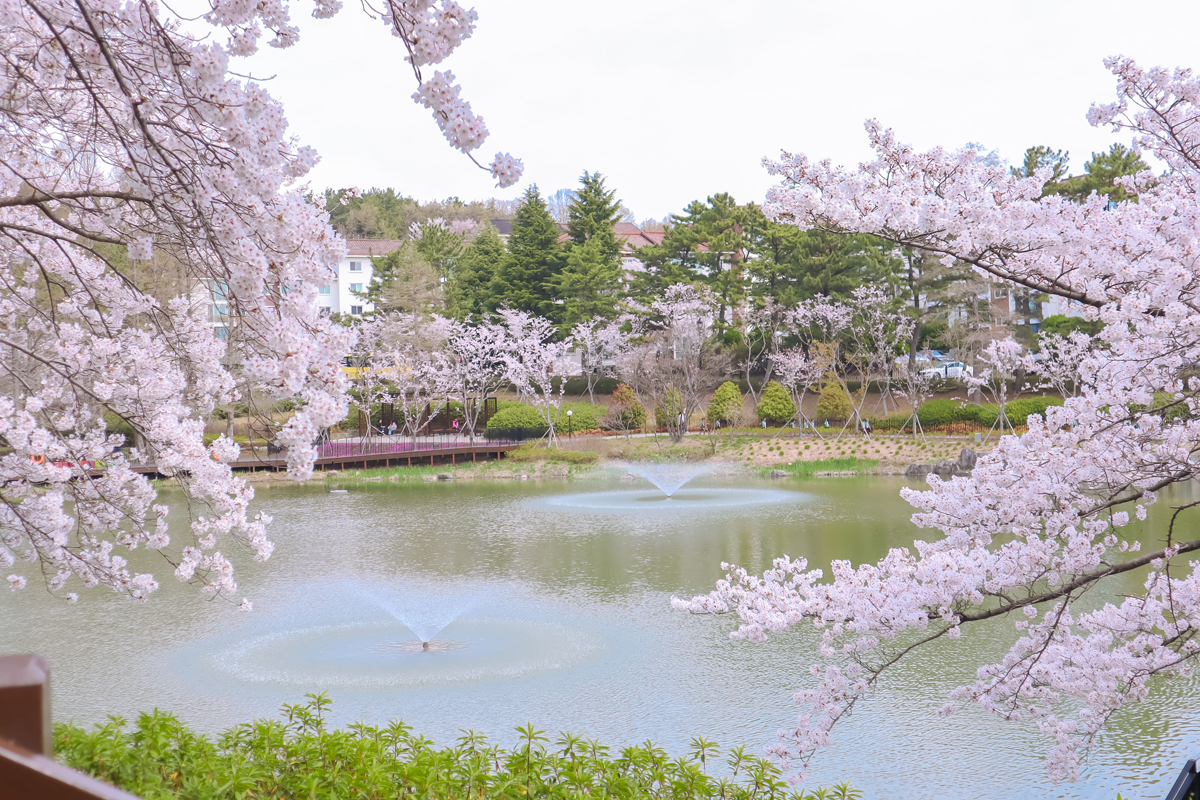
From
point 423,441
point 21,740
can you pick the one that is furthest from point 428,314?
point 21,740

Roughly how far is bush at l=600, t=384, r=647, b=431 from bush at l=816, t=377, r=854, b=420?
5096 millimetres

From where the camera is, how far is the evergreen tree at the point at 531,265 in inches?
1307

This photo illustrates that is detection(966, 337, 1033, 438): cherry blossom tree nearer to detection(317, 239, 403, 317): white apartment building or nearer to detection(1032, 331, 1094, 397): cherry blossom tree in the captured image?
detection(1032, 331, 1094, 397): cherry blossom tree

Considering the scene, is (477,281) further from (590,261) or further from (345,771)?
(345,771)

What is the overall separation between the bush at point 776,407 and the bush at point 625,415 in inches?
136

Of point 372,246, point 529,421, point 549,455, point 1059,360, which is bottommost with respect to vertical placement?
point 549,455

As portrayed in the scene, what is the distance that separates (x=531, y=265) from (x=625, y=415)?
27.8 ft

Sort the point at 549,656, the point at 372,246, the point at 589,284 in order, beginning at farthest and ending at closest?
the point at 372,246, the point at 589,284, the point at 549,656

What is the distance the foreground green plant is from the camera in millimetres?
4000

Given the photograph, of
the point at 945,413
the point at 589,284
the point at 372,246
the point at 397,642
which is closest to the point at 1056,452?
the point at 397,642

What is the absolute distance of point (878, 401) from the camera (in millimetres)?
28969

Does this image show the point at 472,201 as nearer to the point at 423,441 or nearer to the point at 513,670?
the point at 423,441

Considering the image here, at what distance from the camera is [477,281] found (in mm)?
35781

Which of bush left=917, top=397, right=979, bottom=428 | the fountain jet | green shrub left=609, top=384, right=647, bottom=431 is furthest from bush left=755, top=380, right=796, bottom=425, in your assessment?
the fountain jet
